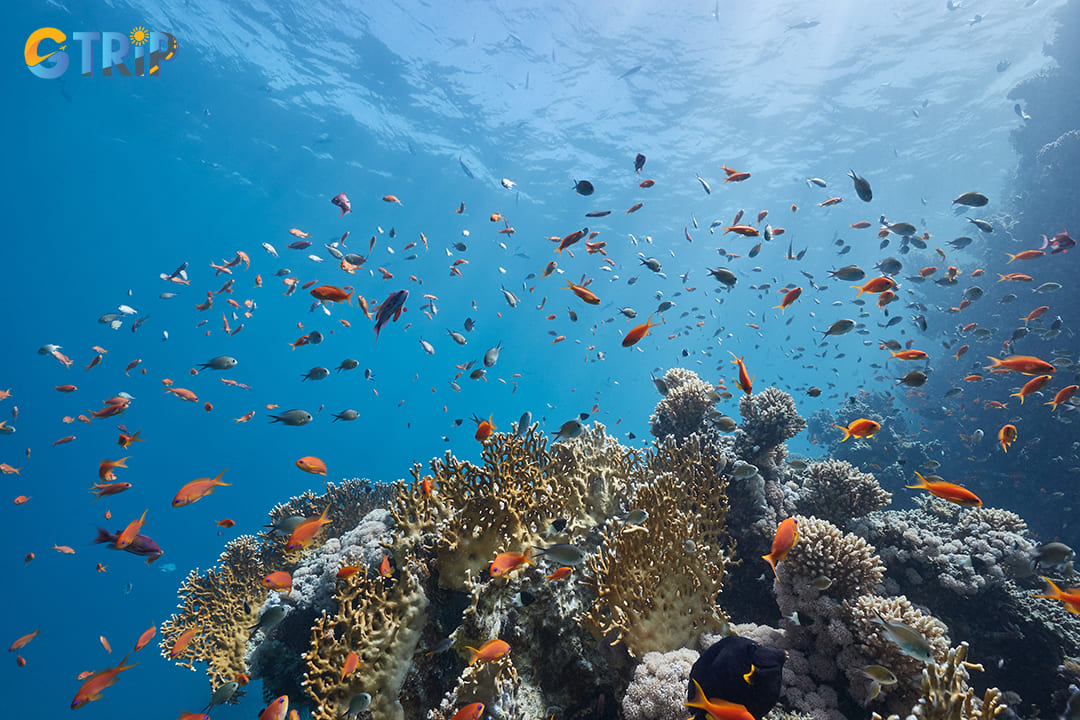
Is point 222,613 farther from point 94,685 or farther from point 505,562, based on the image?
point 505,562

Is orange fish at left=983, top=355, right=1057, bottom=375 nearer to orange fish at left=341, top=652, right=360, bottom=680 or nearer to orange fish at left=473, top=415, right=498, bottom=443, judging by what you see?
orange fish at left=473, top=415, right=498, bottom=443

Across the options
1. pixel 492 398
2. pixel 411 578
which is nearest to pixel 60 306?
pixel 492 398

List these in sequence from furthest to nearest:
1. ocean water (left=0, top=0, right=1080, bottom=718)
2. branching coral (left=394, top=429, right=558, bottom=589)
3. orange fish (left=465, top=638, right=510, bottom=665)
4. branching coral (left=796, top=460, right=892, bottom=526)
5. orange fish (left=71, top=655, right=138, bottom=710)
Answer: ocean water (left=0, top=0, right=1080, bottom=718) → branching coral (left=796, top=460, right=892, bottom=526) → orange fish (left=71, top=655, right=138, bottom=710) → branching coral (left=394, top=429, right=558, bottom=589) → orange fish (left=465, top=638, right=510, bottom=665)

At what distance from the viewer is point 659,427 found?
27.4 ft

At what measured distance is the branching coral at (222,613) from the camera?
6.57 metres

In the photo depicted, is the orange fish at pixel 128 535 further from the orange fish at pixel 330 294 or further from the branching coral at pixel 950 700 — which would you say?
the branching coral at pixel 950 700

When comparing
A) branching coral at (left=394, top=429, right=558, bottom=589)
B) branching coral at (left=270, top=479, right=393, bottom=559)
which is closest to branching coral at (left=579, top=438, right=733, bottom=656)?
branching coral at (left=394, top=429, right=558, bottom=589)

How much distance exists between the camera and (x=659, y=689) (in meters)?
3.16

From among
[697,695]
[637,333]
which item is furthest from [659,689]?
[637,333]

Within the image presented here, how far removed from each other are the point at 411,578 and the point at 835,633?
3.96 meters

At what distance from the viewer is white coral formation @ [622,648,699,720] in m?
3.05

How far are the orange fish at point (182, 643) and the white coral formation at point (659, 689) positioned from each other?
668cm

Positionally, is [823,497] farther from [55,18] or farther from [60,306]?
[60,306]

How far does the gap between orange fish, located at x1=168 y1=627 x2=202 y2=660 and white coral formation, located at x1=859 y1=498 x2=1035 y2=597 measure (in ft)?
32.9
